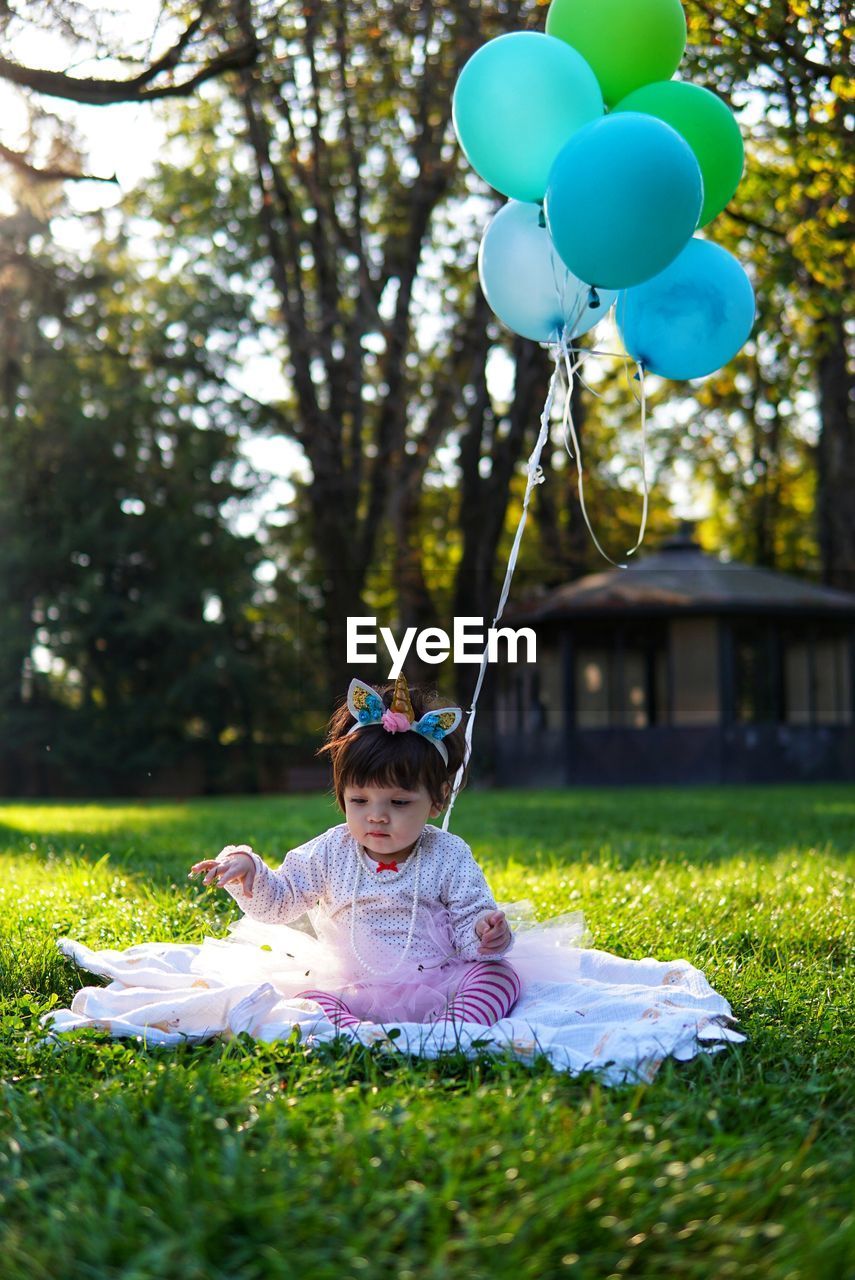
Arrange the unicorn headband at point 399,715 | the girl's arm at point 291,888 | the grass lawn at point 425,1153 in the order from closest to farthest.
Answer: the grass lawn at point 425,1153 < the unicorn headband at point 399,715 < the girl's arm at point 291,888

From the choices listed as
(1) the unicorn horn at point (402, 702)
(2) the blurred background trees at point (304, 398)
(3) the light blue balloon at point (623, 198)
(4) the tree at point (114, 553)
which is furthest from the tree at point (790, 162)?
(4) the tree at point (114, 553)

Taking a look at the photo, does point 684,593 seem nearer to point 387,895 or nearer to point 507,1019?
point 387,895

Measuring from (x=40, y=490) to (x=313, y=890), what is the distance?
21.1 m

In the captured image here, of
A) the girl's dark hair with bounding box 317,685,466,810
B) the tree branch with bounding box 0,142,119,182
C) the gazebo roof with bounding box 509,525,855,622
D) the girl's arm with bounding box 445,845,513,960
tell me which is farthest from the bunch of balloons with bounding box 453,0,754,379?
the gazebo roof with bounding box 509,525,855,622

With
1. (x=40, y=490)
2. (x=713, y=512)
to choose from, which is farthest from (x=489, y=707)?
(x=713, y=512)

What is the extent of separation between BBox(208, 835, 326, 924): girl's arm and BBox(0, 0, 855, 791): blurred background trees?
17.3 ft

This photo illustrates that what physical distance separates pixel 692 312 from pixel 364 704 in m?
1.85

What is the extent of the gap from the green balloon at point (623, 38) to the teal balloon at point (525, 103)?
11 centimetres

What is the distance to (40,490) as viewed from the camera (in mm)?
23422

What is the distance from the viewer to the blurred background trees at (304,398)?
1035cm

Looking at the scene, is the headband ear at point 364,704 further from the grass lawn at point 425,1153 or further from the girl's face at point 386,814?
the grass lawn at point 425,1153

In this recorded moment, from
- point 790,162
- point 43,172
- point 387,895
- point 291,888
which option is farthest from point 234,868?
point 790,162

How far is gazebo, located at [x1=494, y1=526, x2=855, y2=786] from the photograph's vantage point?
19.6 meters

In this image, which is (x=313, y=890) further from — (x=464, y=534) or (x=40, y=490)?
(x=40, y=490)
